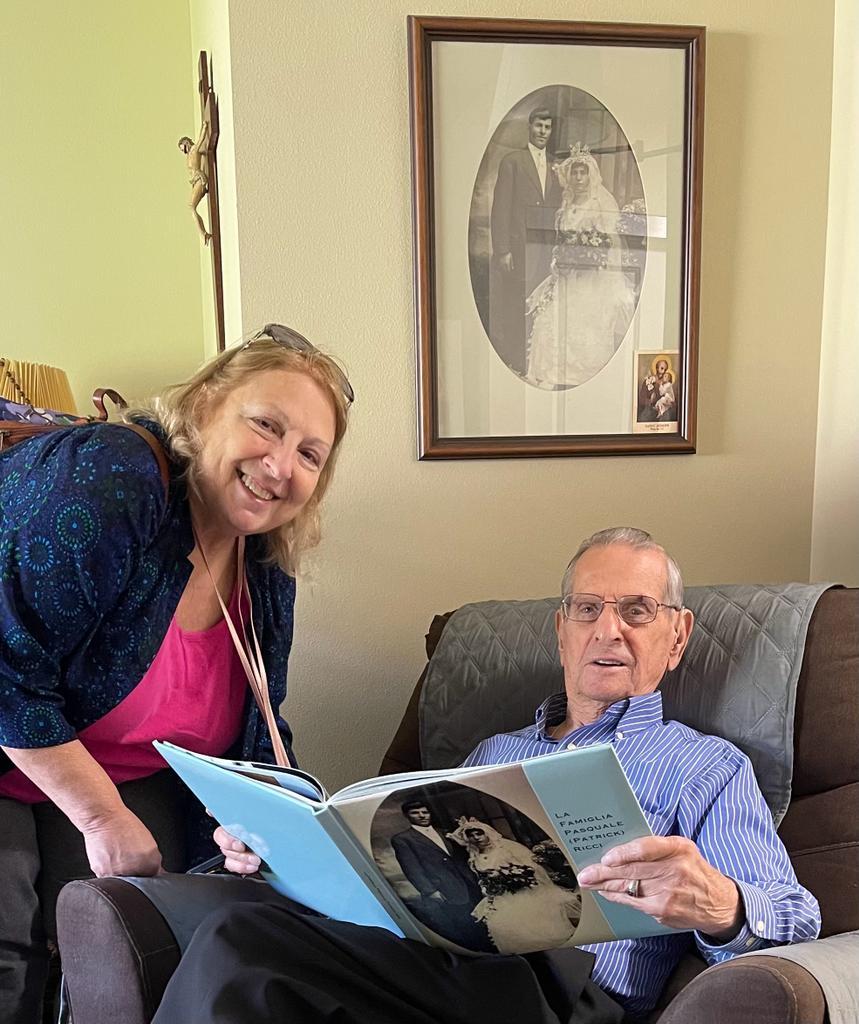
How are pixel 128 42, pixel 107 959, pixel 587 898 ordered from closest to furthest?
1. pixel 587 898
2. pixel 107 959
3. pixel 128 42

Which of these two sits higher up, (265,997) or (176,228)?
(176,228)

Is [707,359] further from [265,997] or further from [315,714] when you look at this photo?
[265,997]

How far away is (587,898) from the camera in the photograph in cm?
101

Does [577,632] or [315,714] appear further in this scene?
[315,714]

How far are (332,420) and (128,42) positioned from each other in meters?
1.66

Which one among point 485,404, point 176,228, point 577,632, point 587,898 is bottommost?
point 587,898

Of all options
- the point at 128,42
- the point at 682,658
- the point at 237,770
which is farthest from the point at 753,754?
the point at 128,42

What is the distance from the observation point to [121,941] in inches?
45.4

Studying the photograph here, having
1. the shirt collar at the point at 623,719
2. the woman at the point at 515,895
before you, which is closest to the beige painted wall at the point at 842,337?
the shirt collar at the point at 623,719

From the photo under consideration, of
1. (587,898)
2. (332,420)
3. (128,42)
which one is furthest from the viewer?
(128,42)

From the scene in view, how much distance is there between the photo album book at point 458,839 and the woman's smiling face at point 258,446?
0.35 m

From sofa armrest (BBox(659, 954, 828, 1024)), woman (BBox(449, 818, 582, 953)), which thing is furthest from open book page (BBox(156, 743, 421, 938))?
sofa armrest (BBox(659, 954, 828, 1024))

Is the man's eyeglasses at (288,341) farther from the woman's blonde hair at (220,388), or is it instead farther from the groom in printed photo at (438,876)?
the groom in printed photo at (438,876)

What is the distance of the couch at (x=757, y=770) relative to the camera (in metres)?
0.99
